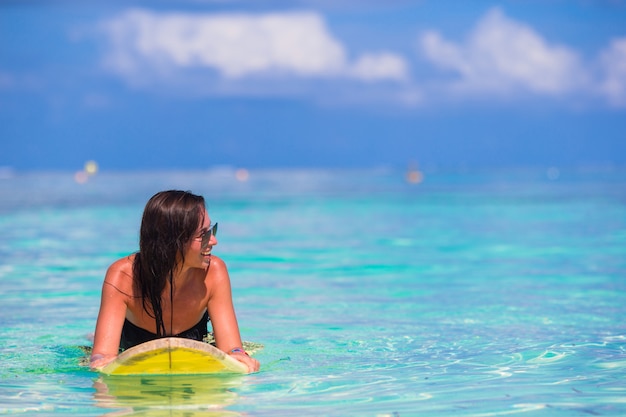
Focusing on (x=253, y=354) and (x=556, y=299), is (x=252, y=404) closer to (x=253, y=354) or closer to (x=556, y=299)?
(x=253, y=354)

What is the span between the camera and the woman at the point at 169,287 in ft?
14.2

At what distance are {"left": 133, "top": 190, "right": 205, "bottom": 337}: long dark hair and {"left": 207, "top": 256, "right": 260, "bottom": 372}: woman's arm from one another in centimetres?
25

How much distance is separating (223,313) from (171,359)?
0.37 meters

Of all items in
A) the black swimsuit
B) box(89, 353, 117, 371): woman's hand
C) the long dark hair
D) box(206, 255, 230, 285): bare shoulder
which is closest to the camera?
the long dark hair

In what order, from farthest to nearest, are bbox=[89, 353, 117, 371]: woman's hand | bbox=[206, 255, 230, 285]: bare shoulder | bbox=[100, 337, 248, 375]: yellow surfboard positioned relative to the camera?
bbox=[206, 255, 230, 285]: bare shoulder < bbox=[89, 353, 117, 371]: woman's hand < bbox=[100, 337, 248, 375]: yellow surfboard

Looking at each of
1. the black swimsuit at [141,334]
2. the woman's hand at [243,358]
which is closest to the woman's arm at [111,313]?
the black swimsuit at [141,334]

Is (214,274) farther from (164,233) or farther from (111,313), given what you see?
(111,313)

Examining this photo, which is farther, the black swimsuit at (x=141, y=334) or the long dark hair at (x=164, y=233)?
the black swimsuit at (x=141, y=334)

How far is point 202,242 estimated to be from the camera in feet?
14.4

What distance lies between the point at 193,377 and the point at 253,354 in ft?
3.74

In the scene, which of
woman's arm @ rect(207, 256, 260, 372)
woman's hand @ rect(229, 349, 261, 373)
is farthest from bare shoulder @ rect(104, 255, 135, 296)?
woman's hand @ rect(229, 349, 261, 373)

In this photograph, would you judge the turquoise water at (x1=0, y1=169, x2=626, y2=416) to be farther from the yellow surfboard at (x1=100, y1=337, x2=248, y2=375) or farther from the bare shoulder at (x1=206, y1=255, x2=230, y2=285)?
the bare shoulder at (x1=206, y1=255, x2=230, y2=285)

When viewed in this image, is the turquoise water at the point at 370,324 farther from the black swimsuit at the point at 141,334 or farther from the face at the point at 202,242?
the face at the point at 202,242

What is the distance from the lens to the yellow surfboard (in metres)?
4.41
